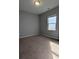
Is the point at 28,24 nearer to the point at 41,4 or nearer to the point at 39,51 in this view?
the point at 41,4

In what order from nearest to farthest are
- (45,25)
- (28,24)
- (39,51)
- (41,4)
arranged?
(39,51) → (41,4) → (45,25) → (28,24)

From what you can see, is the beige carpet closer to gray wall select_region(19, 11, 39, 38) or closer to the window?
the window

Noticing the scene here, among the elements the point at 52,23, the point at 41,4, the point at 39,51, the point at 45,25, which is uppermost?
the point at 41,4

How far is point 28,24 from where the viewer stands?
733 cm

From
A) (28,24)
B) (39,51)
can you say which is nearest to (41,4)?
(28,24)

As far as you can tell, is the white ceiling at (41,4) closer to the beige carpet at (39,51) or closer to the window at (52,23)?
the window at (52,23)

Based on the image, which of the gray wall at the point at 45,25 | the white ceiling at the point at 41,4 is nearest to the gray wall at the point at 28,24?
the gray wall at the point at 45,25

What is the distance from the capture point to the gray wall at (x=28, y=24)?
21.8 ft
